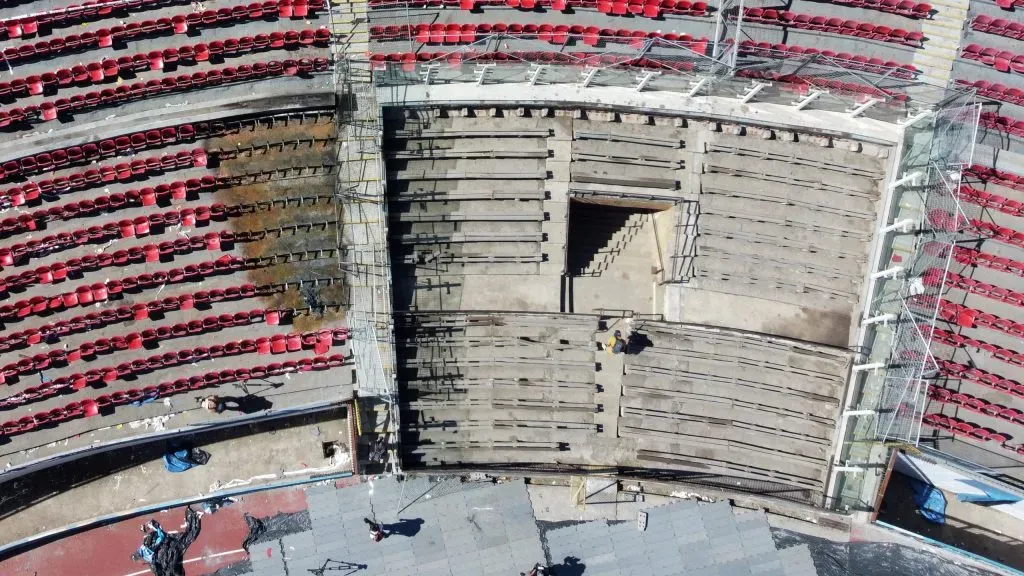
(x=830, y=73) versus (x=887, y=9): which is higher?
(x=887, y=9)

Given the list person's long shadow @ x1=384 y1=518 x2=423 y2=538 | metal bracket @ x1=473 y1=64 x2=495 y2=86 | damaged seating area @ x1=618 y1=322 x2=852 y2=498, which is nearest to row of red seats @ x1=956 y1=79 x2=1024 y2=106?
damaged seating area @ x1=618 y1=322 x2=852 y2=498

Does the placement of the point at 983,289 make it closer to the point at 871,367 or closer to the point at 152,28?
the point at 871,367

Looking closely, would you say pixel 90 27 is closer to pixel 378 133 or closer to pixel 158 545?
pixel 378 133

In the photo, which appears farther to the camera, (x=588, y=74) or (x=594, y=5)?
(x=594, y=5)

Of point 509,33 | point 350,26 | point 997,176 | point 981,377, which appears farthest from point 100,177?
point 981,377

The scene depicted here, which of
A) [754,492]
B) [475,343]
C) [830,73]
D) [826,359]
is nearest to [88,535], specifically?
[475,343]
